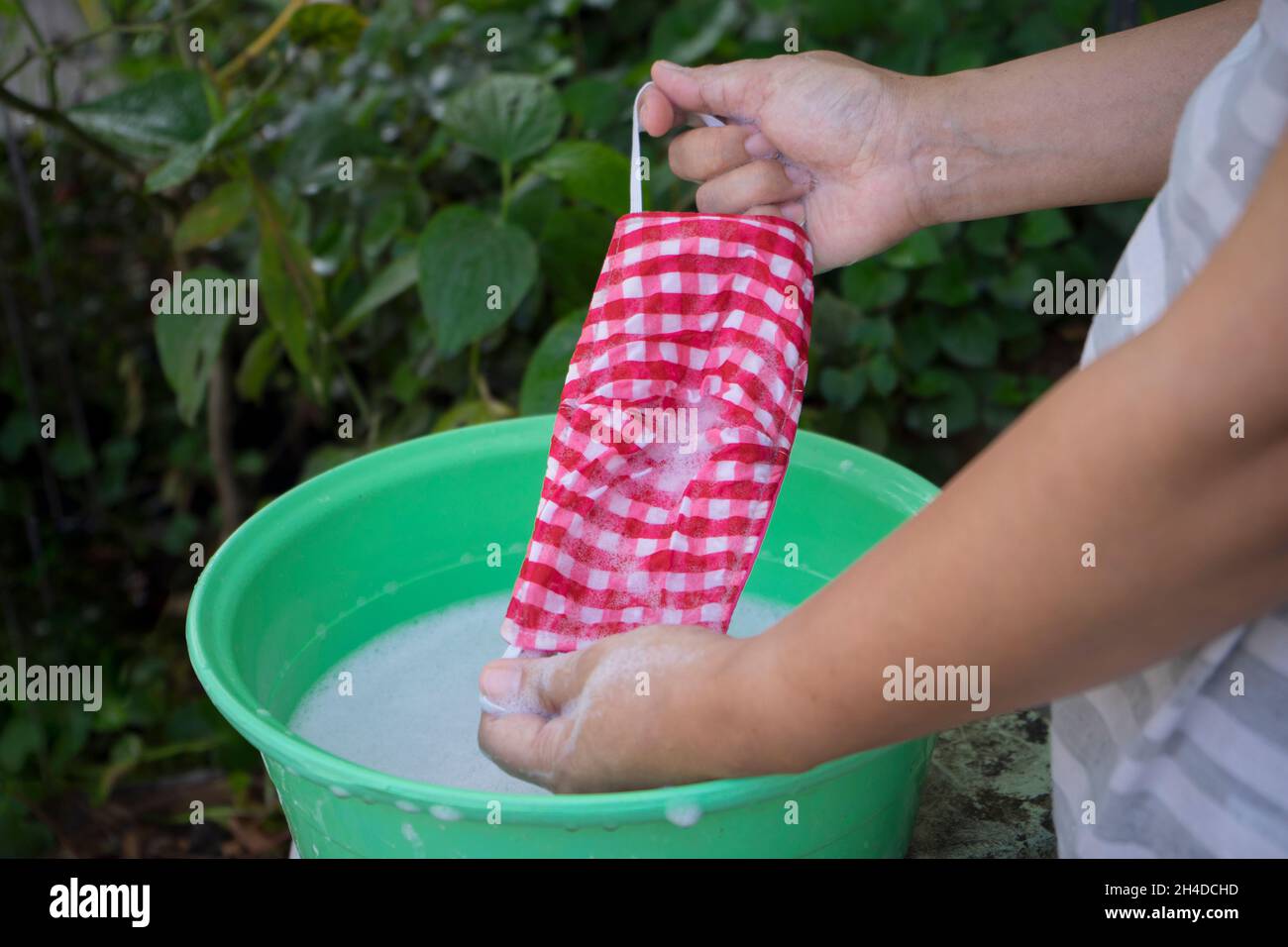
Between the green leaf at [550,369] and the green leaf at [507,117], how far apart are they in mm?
208

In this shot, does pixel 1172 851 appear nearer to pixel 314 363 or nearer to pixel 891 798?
pixel 891 798

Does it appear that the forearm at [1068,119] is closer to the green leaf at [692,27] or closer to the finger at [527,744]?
the finger at [527,744]

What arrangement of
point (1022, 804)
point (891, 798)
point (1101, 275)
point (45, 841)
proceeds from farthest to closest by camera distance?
point (1101, 275)
point (45, 841)
point (1022, 804)
point (891, 798)

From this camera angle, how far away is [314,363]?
145 cm

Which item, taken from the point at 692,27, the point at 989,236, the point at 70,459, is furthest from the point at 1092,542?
the point at 70,459

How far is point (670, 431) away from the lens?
876 mm

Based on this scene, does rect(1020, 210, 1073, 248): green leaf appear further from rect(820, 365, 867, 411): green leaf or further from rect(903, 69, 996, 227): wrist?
rect(903, 69, 996, 227): wrist

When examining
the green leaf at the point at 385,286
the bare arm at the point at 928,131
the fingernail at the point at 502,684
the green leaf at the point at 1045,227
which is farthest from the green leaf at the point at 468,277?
the green leaf at the point at 1045,227

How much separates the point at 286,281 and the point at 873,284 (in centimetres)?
69

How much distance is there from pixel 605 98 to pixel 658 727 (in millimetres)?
1068

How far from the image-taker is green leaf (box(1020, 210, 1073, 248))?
4.88 feet

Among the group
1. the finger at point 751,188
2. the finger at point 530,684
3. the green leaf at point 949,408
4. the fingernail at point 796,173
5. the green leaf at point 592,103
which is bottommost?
the finger at point 530,684

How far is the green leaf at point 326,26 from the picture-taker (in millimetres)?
1294

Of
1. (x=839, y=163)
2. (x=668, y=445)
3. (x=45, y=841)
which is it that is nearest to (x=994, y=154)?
(x=839, y=163)
